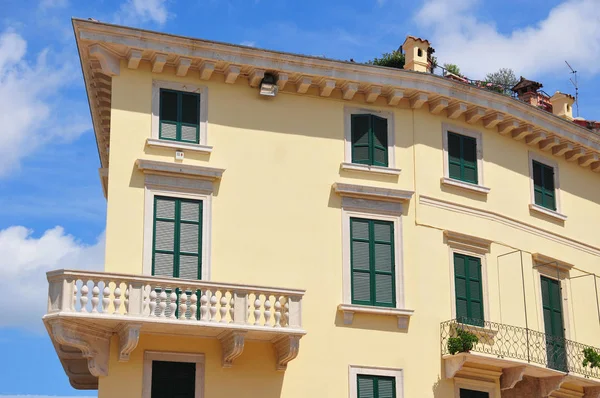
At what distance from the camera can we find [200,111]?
25.9 metres

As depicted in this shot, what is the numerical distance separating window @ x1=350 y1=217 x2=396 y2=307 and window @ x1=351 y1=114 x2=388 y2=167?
1.67 meters

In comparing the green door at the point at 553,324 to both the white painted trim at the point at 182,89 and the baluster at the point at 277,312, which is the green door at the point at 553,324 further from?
the white painted trim at the point at 182,89

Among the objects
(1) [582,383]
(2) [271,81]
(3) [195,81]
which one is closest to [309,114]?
(2) [271,81]

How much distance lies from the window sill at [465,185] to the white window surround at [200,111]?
6396 millimetres

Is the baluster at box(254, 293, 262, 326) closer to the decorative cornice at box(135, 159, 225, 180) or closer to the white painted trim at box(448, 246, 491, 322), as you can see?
the decorative cornice at box(135, 159, 225, 180)

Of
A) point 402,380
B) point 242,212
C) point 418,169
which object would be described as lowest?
point 402,380

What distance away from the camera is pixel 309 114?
89.1 feet

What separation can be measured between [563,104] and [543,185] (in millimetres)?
3686

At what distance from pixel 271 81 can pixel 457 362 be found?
8183mm

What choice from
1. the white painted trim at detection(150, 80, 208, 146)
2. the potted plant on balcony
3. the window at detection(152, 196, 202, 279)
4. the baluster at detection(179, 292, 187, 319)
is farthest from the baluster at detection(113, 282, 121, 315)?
the potted plant on balcony

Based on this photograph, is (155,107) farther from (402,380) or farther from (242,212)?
(402,380)

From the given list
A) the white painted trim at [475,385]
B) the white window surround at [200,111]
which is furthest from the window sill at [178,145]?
the white painted trim at [475,385]

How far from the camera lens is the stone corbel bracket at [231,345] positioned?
76.8 feet

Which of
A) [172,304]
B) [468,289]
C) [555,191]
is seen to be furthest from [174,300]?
[555,191]
